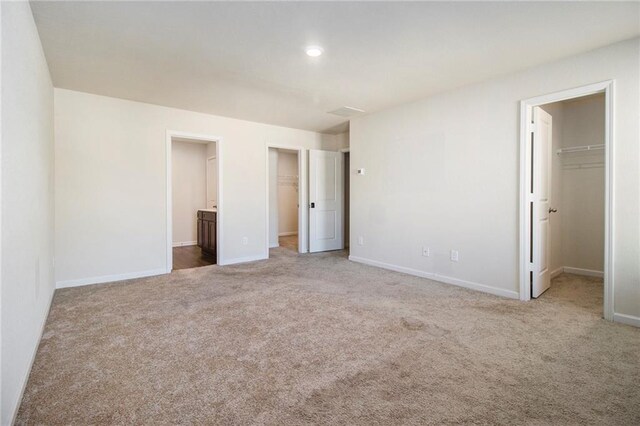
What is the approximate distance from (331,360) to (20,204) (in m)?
2.11

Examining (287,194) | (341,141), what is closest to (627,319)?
(341,141)

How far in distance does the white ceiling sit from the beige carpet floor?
2.40 meters

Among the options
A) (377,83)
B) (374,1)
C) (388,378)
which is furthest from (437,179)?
(388,378)

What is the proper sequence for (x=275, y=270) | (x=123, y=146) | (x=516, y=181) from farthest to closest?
1. (x=275, y=270)
2. (x=123, y=146)
3. (x=516, y=181)

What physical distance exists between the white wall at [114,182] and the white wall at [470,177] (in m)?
2.49

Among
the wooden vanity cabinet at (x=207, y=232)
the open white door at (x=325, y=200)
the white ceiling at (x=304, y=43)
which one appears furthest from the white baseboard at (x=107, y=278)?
the open white door at (x=325, y=200)

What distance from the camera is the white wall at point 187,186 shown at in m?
7.20

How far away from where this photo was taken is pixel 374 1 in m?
2.13

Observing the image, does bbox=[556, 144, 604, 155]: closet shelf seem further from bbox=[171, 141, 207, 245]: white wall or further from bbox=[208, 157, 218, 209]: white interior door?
bbox=[171, 141, 207, 245]: white wall

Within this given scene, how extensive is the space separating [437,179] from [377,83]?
1449 mm

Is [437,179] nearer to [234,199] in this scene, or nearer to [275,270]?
[275,270]

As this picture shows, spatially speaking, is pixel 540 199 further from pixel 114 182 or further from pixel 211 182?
pixel 211 182

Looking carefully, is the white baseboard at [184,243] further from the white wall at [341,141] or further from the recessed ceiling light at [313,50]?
the recessed ceiling light at [313,50]

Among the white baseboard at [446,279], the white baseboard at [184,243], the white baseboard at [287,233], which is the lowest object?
the white baseboard at [446,279]
